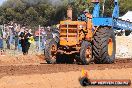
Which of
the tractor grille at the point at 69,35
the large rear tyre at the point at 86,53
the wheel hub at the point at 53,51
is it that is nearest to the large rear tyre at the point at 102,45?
the large rear tyre at the point at 86,53

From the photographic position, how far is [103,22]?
24.2 meters

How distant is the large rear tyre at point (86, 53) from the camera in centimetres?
2172

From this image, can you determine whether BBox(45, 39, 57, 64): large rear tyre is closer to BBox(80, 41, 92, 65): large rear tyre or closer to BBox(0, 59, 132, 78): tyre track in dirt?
BBox(80, 41, 92, 65): large rear tyre

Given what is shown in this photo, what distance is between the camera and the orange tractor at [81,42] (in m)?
22.3

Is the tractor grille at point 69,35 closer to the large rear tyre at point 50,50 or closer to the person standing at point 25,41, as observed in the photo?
the large rear tyre at point 50,50

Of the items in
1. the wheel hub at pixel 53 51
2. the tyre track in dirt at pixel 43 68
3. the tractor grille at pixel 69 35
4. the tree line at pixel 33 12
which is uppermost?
the tree line at pixel 33 12

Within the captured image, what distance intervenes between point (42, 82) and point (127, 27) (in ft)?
41.2

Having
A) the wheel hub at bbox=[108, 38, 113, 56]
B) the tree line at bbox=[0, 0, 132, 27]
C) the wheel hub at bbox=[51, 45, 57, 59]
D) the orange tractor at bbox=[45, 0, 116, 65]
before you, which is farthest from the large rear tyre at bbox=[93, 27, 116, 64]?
the tree line at bbox=[0, 0, 132, 27]

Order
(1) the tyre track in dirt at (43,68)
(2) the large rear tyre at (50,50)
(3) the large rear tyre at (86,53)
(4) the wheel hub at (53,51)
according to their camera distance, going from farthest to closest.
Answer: (4) the wheel hub at (53,51) < (2) the large rear tyre at (50,50) < (3) the large rear tyre at (86,53) < (1) the tyre track in dirt at (43,68)

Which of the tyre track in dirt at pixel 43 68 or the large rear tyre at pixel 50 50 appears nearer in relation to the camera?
the tyre track in dirt at pixel 43 68

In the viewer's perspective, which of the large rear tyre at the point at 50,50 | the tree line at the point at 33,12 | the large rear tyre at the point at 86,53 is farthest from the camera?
the tree line at the point at 33,12

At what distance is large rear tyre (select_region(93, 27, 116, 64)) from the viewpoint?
22594 millimetres

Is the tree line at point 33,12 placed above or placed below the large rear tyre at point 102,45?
above

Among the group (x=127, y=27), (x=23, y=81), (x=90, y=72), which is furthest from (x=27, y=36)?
(x=23, y=81)
